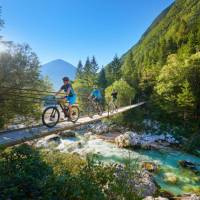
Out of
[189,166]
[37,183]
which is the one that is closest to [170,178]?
[189,166]

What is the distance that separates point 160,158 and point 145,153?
1.77 m

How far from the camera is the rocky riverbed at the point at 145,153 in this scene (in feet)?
47.4

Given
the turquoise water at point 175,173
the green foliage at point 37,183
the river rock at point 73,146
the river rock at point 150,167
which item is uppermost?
the green foliage at point 37,183

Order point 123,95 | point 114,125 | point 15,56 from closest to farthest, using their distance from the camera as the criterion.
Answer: point 15,56, point 114,125, point 123,95

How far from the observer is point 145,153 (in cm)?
2289

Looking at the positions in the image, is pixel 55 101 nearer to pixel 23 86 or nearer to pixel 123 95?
pixel 23 86

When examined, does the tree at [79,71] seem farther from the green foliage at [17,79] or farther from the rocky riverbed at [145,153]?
the green foliage at [17,79]

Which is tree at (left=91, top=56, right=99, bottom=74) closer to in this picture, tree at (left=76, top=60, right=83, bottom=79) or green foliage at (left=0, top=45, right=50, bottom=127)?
tree at (left=76, top=60, right=83, bottom=79)

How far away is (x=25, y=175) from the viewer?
6266 millimetres

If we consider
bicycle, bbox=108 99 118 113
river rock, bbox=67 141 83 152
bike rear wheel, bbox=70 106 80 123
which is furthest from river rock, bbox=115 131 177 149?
bike rear wheel, bbox=70 106 80 123

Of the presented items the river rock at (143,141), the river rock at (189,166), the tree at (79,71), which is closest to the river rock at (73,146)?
the river rock at (143,141)

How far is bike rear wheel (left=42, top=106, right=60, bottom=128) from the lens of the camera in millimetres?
8180

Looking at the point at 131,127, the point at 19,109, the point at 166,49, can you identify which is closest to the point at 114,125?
the point at 131,127

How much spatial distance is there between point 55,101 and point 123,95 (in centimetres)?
3223
